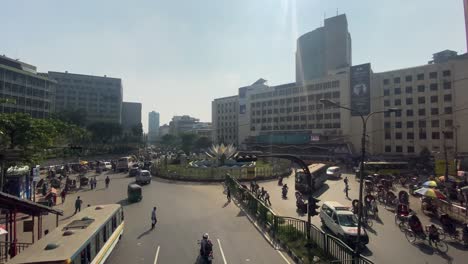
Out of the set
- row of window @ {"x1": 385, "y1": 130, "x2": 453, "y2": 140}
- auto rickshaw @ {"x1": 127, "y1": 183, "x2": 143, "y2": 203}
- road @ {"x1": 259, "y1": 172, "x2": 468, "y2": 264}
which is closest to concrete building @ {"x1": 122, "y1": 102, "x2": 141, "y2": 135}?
row of window @ {"x1": 385, "y1": 130, "x2": 453, "y2": 140}

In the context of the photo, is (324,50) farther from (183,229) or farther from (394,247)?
(183,229)

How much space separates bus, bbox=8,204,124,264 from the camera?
10078mm

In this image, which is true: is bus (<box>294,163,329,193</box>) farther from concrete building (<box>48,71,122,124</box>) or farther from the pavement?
concrete building (<box>48,71,122,124</box>)

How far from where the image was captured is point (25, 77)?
80250 millimetres

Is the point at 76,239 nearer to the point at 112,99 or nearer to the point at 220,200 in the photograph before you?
the point at 220,200

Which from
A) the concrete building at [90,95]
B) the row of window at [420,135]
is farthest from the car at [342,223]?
the concrete building at [90,95]

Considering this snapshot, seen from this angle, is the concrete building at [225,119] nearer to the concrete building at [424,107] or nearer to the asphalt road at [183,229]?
the concrete building at [424,107]

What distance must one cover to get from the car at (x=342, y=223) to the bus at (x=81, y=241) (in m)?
12.2

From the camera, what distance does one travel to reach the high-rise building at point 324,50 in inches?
3684

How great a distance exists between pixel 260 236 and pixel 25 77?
279ft

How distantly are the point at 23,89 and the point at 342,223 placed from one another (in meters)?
87.2

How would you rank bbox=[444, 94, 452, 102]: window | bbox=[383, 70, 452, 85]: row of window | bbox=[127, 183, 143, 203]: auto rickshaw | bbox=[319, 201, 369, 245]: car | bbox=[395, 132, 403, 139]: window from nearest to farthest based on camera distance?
bbox=[319, 201, 369, 245]: car → bbox=[127, 183, 143, 203]: auto rickshaw → bbox=[444, 94, 452, 102]: window → bbox=[383, 70, 452, 85]: row of window → bbox=[395, 132, 403, 139]: window

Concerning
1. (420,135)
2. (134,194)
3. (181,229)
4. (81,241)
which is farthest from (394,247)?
(420,135)

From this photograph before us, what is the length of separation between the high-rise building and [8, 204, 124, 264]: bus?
7998cm
